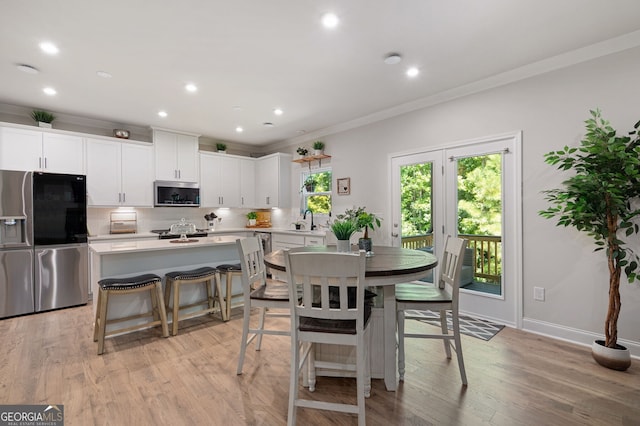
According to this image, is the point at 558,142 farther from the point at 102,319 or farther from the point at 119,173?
the point at 119,173

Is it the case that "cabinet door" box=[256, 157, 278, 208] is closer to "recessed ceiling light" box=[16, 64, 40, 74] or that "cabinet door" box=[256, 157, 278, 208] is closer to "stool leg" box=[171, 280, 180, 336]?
"stool leg" box=[171, 280, 180, 336]

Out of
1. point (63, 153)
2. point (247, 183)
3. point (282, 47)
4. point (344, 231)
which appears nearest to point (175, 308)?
point (344, 231)

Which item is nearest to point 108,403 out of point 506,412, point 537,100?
point 506,412

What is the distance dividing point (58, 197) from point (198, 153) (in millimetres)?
2139

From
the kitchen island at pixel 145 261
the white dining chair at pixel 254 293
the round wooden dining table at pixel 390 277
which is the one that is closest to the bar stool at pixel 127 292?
the kitchen island at pixel 145 261

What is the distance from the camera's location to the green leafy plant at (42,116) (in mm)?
4086

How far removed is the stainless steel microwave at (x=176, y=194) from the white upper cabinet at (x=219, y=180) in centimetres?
16

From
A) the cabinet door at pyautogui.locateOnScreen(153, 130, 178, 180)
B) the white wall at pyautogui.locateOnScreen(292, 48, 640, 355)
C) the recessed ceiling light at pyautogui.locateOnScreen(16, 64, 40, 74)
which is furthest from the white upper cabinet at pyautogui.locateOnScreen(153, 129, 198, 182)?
the white wall at pyautogui.locateOnScreen(292, 48, 640, 355)

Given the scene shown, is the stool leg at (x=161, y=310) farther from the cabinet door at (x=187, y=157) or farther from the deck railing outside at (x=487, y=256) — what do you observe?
the deck railing outside at (x=487, y=256)

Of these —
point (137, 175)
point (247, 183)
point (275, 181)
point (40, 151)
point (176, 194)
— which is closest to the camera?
point (40, 151)

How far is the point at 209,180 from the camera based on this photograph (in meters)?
5.64

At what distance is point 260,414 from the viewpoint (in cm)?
183

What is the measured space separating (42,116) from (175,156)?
170 centimetres

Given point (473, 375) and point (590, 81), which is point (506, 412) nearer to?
point (473, 375)
